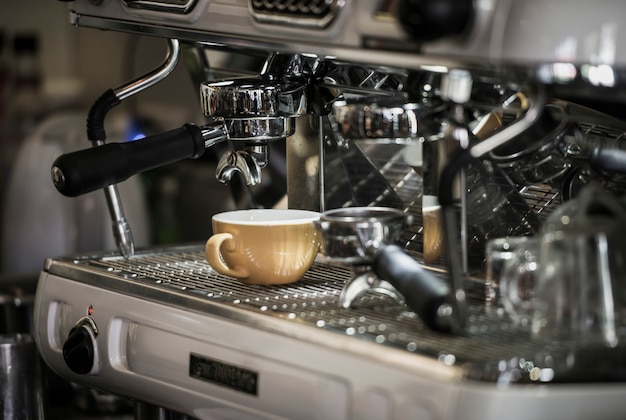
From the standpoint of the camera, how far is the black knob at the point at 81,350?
932mm

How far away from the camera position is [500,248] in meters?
0.76

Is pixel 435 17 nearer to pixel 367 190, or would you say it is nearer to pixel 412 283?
pixel 412 283

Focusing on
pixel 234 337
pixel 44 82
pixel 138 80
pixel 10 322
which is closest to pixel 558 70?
pixel 234 337

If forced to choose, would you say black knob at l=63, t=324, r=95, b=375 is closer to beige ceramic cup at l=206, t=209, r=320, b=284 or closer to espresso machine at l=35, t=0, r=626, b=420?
espresso machine at l=35, t=0, r=626, b=420

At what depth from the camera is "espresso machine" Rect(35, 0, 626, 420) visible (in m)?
0.66

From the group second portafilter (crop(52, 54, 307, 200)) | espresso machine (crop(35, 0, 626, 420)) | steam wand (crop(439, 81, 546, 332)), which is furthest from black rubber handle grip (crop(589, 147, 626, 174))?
second portafilter (crop(52, 54, 307, 200))

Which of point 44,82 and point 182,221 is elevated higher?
point 44,82

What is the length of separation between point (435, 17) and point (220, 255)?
0.32 m

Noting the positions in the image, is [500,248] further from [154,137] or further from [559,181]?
[154,137]

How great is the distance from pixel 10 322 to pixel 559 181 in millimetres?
643

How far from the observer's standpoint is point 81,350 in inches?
36.7

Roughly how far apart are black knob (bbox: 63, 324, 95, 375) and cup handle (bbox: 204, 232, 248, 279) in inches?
4.9

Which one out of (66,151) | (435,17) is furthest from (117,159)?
(66,151)

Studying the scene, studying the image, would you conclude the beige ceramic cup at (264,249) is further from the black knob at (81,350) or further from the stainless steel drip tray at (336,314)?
the black knob at (81,350)
